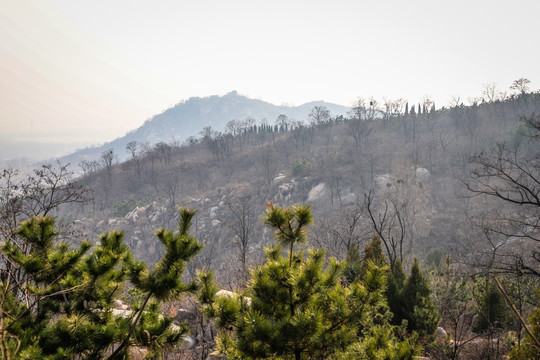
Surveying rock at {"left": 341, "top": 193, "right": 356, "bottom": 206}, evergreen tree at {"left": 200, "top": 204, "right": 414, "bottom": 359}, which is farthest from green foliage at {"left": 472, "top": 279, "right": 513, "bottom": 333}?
rock at {"left": 341, "top": 193, "right": 356, "bottom": 206}

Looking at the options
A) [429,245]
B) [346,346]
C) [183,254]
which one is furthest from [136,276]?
[429,245]

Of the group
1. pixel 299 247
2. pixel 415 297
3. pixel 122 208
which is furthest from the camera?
pixel 122 208

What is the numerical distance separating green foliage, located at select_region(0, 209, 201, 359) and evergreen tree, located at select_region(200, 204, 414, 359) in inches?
23.4

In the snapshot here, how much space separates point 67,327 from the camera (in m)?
2.44

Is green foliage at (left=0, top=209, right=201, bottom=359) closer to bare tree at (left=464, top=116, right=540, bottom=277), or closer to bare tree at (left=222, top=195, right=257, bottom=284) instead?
bare tree at (left=464, top=116, right=540, bottom=277)

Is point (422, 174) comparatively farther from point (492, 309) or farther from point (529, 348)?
point (529, 348)

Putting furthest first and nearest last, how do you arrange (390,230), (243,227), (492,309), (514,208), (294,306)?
(514,208) < (390,230) < (243,227) < (492,309) < (294,306)

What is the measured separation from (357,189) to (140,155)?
51754mm

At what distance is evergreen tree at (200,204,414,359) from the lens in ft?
9.28

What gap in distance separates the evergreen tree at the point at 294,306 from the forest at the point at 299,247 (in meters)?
0.02

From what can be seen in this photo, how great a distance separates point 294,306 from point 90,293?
206 centimetres

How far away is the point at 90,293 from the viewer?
280cm

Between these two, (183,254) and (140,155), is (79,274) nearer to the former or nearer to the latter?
(183,254)

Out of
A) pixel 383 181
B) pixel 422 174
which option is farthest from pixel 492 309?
pixel 422 174
